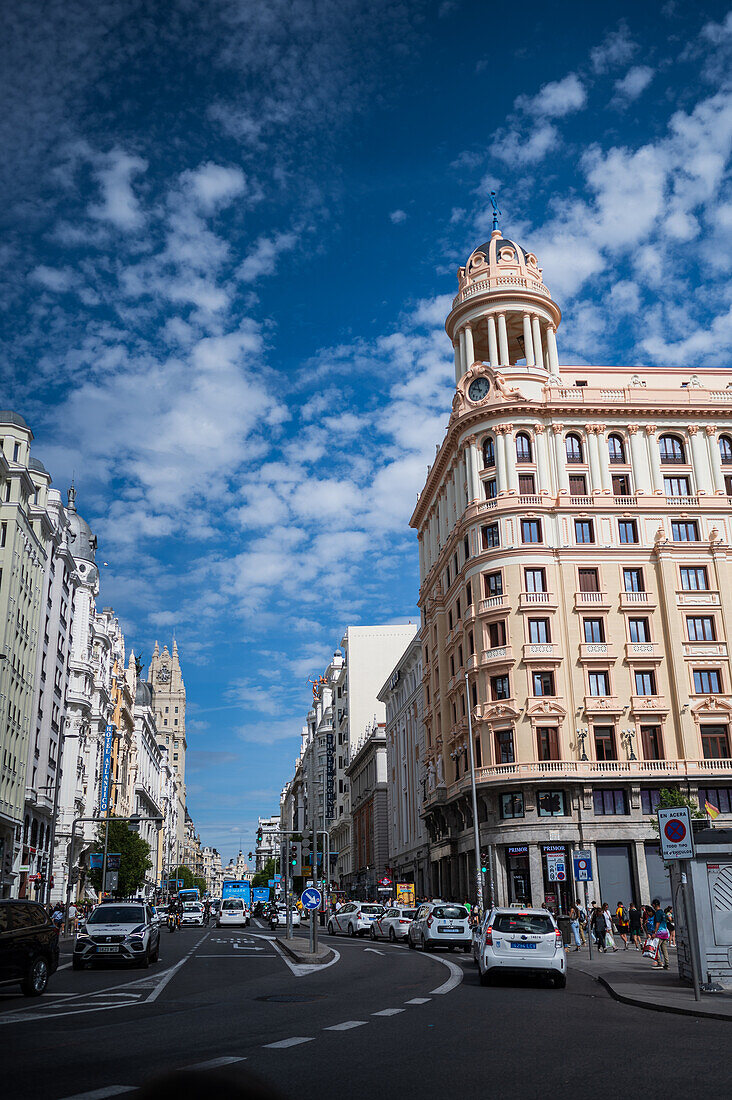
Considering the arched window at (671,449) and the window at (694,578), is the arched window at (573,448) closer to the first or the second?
the arched window at (671,449)

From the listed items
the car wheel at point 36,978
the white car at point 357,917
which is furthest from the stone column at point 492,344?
the car wheel at point 36,978

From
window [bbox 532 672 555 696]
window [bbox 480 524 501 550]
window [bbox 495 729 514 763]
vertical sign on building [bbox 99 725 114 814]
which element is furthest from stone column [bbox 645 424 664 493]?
vertical sign on building [bbox 99 725 114 814]

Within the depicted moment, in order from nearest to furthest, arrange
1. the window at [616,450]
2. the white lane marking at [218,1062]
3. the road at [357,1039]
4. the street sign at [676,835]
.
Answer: the road at [357,1039], the white lane marking at [218,1062], the street sign at [676,835], the window at [616,450]

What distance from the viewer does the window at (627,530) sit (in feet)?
186

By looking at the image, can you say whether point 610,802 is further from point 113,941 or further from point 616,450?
point 113,941

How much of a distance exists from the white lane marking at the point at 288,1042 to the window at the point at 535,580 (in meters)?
44.3

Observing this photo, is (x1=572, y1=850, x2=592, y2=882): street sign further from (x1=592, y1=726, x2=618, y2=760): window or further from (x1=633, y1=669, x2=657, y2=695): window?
(x1=633, y1=669, x2=657, y2=695): window

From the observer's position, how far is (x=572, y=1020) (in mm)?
13742

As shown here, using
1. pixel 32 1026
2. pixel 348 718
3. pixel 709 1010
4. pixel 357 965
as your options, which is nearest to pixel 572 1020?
pixel 709 1010

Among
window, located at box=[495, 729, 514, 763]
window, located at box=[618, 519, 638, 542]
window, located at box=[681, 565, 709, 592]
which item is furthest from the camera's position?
window, located at box=[618, 519, 638, 542]

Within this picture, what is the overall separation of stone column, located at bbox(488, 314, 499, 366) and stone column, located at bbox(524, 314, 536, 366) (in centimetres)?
177

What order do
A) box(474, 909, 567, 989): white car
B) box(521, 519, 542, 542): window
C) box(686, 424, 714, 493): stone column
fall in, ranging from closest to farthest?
box(474, 909, 567, 989): white car < box(521, 519, 542, 542): window < box(686, 424, 714, 493): stone column

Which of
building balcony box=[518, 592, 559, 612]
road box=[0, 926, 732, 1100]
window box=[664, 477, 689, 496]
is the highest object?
window box=[664, 477, 689, 496]

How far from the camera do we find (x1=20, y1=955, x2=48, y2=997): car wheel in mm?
17688
